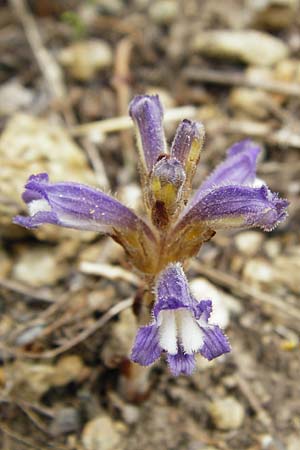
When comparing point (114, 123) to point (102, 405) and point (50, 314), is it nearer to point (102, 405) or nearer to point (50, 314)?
point (50, 314)

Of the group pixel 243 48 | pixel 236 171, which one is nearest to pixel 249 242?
pixel 236 171

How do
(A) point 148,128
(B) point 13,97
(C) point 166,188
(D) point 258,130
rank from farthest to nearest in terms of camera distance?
1. (B) point 13,97
2. (D) point 258,130
3. (A) point 148,128
4. (C) point 166,188

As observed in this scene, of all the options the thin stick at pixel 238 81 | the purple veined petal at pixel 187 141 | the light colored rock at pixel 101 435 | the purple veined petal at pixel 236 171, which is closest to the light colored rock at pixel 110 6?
the thin stick at pixel 238 81

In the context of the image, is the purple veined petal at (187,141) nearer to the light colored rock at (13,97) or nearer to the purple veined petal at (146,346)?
the purple veined petal at (146,346)

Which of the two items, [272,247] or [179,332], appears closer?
[179,332]

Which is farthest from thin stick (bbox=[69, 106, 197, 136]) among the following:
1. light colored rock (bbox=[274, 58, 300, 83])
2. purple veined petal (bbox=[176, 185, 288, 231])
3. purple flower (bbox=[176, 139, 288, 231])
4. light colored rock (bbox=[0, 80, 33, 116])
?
purple veined petal (bbox=[176, 185, 288, 231])

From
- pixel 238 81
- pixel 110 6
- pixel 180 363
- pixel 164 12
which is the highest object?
pixel 110 6

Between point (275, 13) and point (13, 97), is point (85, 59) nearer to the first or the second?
point (13, 97)
